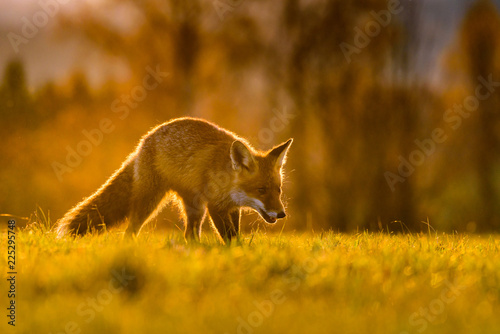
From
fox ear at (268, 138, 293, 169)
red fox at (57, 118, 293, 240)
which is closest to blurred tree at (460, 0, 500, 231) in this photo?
fox ear at (268, 138, 293, 169)

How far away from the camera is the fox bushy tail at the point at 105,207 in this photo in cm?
798

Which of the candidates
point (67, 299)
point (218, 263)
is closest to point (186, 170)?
point (218, 263)

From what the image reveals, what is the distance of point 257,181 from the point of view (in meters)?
7.72

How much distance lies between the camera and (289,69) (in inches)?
663

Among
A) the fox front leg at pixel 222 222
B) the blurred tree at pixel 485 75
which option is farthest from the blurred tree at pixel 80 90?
the blurred tree at pixel 485 75

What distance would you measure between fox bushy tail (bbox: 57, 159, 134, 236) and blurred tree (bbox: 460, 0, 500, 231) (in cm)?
1466

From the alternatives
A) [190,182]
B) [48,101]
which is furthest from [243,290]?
[48,101]

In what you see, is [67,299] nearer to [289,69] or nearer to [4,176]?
[289,69]

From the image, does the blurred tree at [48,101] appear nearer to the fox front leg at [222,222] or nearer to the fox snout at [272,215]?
the fox front leg at [222,222]

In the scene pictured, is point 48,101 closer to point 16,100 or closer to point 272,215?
point 16,100

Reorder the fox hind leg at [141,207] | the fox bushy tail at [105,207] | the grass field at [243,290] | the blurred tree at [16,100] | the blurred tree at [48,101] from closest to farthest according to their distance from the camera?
the grass field at [243,290] → the fox bushy tail at [105,207] → the fox hind leg at [141,207] → the blurred tree at [48,101] → the blurred tree at [16,100]

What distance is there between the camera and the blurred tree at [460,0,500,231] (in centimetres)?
1878

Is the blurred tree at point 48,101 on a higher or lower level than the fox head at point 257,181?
higher

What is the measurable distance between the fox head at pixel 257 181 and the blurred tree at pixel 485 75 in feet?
44.2
